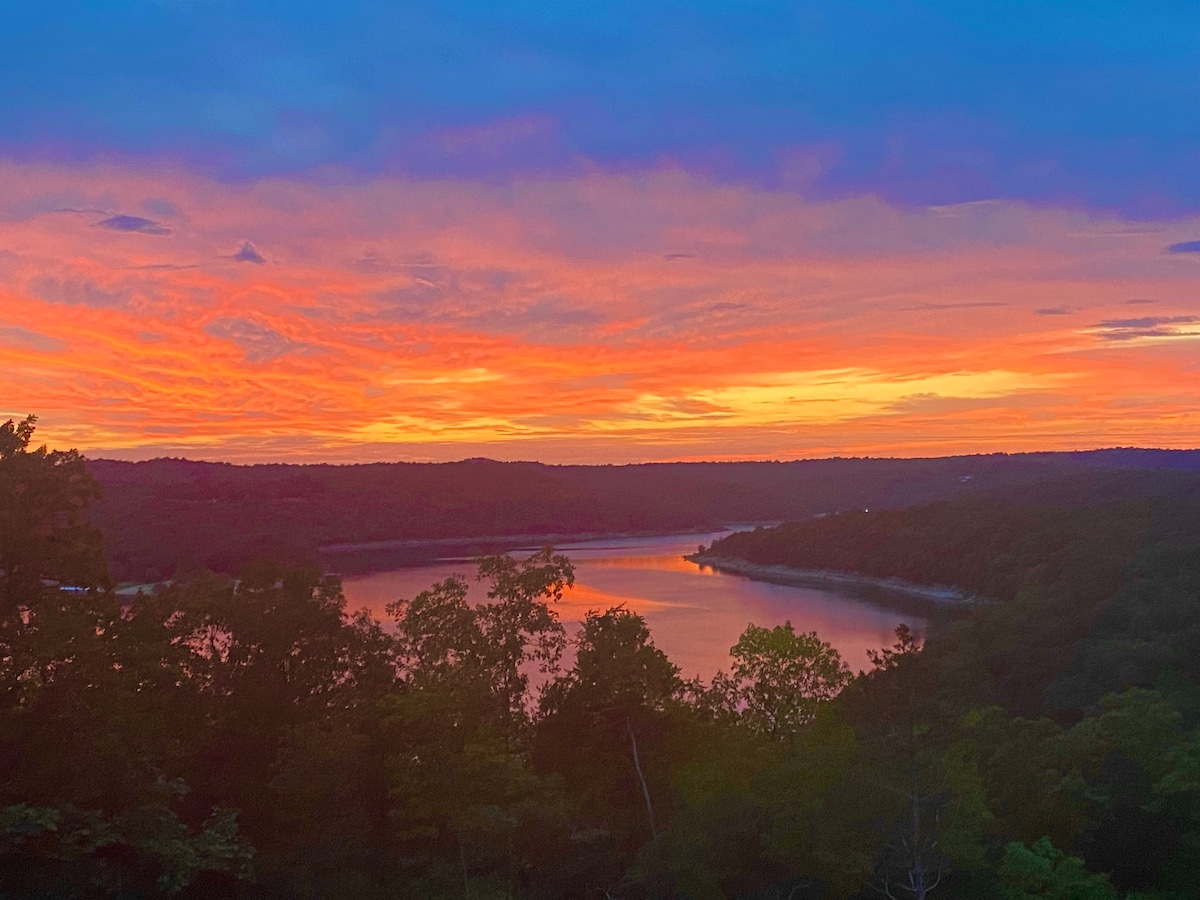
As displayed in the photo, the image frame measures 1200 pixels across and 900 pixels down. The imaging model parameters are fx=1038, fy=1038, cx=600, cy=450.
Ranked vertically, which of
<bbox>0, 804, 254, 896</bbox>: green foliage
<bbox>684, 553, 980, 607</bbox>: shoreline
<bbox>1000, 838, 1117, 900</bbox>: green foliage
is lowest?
<bbox>684, 553, 980, 607</bbox>: shoreline

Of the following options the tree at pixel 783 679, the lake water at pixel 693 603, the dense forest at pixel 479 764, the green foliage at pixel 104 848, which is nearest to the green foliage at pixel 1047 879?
the dense forest at pixel 479 764

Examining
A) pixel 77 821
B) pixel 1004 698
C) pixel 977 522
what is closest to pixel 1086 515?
pixel 977 522

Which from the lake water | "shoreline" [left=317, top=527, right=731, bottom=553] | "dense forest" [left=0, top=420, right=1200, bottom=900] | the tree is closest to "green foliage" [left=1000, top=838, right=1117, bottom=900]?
"dense forest" [left=0, top=420, right=1200, bottom=900]

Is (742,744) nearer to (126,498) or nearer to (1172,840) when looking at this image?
(1172,840)

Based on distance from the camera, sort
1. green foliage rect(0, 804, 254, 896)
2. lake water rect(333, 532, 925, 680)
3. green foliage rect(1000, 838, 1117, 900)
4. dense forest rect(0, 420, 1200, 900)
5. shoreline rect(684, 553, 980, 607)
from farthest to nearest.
Result: shoreline rect(684, 553, 980, 607) < lake water rect(333, 532, 925, 680) < dense forest rect(0, 420, 1200, 900) < green foliage rect(1000, 838, 1117, 900) < green foliage rect(0, 804, 254, 896)

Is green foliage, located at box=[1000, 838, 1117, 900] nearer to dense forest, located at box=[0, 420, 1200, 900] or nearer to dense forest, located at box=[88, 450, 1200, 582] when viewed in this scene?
dense forest, located at box=[0, 420, 1200, 900]

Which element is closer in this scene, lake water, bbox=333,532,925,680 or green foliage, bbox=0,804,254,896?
green foliage, bbox=0,804,254,896
